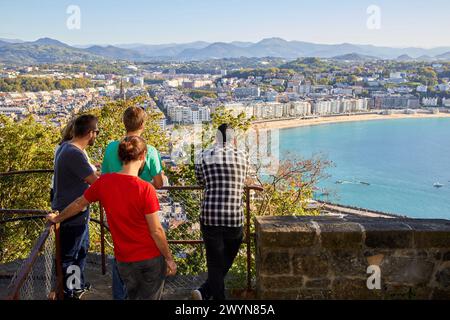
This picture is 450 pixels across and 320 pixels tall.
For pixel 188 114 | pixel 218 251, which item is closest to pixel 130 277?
pixel 218 251

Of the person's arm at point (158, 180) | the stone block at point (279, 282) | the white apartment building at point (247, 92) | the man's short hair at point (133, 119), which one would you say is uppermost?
the man's short hair at point (133, 119)

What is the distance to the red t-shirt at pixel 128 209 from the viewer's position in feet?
7.52

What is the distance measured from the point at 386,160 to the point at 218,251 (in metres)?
66.6

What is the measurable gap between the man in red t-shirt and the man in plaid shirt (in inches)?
16.6

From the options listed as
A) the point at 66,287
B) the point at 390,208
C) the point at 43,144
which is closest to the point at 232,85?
the point at 390,208

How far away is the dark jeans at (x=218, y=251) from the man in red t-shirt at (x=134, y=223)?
0.41m

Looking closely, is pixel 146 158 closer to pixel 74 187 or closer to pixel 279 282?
pixel 74 187

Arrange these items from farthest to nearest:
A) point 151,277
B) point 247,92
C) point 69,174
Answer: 1. point 247,92
2. point 69,174
3. point 151,277

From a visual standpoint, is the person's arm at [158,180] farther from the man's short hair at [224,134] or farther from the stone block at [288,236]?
the stone block at [288,236]

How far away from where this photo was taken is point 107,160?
2.87m

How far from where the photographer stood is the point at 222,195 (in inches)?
109

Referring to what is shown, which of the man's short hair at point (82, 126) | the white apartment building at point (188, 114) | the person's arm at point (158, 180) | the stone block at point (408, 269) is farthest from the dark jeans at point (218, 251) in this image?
the white apartment building at point (188, 114)
